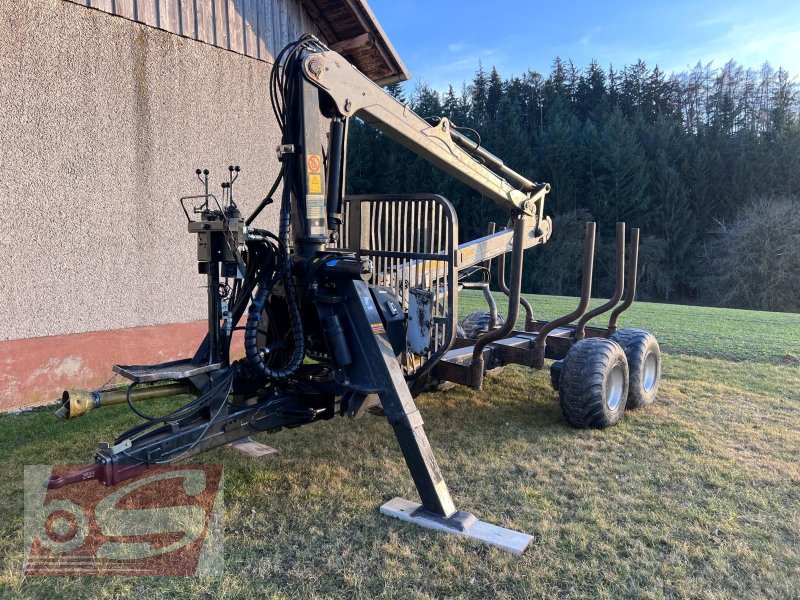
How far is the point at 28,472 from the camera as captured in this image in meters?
4.03

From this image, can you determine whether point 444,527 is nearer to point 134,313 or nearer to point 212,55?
point 134,313

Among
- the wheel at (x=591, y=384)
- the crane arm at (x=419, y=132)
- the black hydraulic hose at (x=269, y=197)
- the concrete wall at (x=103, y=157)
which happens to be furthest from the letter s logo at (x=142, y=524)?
the wheel at (x=591, y=384)

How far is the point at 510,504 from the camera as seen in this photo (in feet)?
11.9

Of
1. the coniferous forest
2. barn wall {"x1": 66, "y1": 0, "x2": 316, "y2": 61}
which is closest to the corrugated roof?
barn wall {"x1": 66, "y1": 0, "x2": 316, "y2": 61}

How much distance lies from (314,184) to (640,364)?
12.1ft

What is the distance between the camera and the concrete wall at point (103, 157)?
17.9 ft

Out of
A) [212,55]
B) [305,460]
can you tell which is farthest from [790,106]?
[305,460]

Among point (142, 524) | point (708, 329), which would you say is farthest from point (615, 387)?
point (708, 329)

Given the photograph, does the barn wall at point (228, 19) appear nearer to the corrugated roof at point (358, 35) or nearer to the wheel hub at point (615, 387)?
the corrugated roof at point (358, 35)

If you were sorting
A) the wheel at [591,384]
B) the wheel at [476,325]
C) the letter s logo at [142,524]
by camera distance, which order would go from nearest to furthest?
the letter s logo at [142,524] < the wheel at [591,384] < the wheel at [476,325]

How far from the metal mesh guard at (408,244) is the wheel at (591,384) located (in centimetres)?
138

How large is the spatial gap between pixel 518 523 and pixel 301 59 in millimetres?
3102

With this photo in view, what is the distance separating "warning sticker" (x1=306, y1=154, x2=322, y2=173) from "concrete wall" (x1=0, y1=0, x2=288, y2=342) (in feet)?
10.3

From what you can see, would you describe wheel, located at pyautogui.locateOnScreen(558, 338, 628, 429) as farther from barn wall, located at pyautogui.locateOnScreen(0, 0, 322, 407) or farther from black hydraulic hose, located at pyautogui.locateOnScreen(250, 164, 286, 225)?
barn wall, located at pyautogui.locateOnScreen(0, 0, 322, 407)
